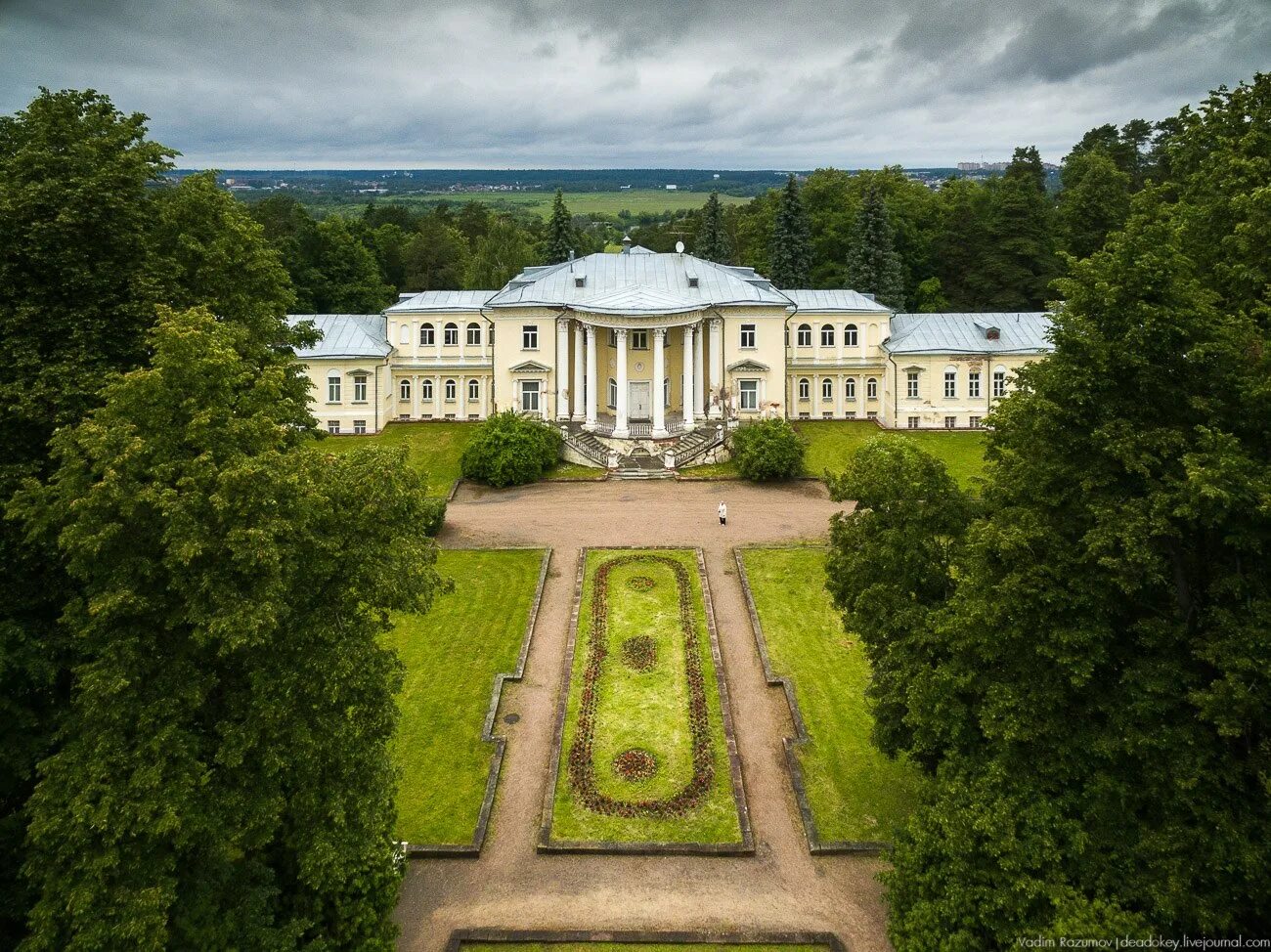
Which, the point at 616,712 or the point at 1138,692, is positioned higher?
the point at 1138,692

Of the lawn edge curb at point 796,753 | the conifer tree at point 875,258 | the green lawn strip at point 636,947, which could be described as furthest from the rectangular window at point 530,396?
the green lawn strip at point 636,947

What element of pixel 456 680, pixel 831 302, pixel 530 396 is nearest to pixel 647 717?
pixel 456 680

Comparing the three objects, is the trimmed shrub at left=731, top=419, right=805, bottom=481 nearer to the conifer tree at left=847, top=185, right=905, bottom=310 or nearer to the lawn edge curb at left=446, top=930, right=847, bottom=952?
the conifer tree at left=847, top=185, right=905, bottom=310

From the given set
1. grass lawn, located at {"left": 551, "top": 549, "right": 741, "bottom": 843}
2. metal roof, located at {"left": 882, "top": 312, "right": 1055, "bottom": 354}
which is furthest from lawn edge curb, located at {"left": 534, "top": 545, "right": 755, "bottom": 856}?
metal roof, located at {"left": 882, "top": 312, "right": 1055, "bottom": 354}

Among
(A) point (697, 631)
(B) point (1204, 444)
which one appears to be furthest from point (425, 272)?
(B) point (1204, 444)

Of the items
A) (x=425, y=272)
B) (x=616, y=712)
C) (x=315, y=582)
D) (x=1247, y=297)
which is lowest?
(x=616, y=712)

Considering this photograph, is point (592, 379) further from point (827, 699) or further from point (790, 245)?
point (827, 699)

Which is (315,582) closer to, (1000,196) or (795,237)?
(795,237)
